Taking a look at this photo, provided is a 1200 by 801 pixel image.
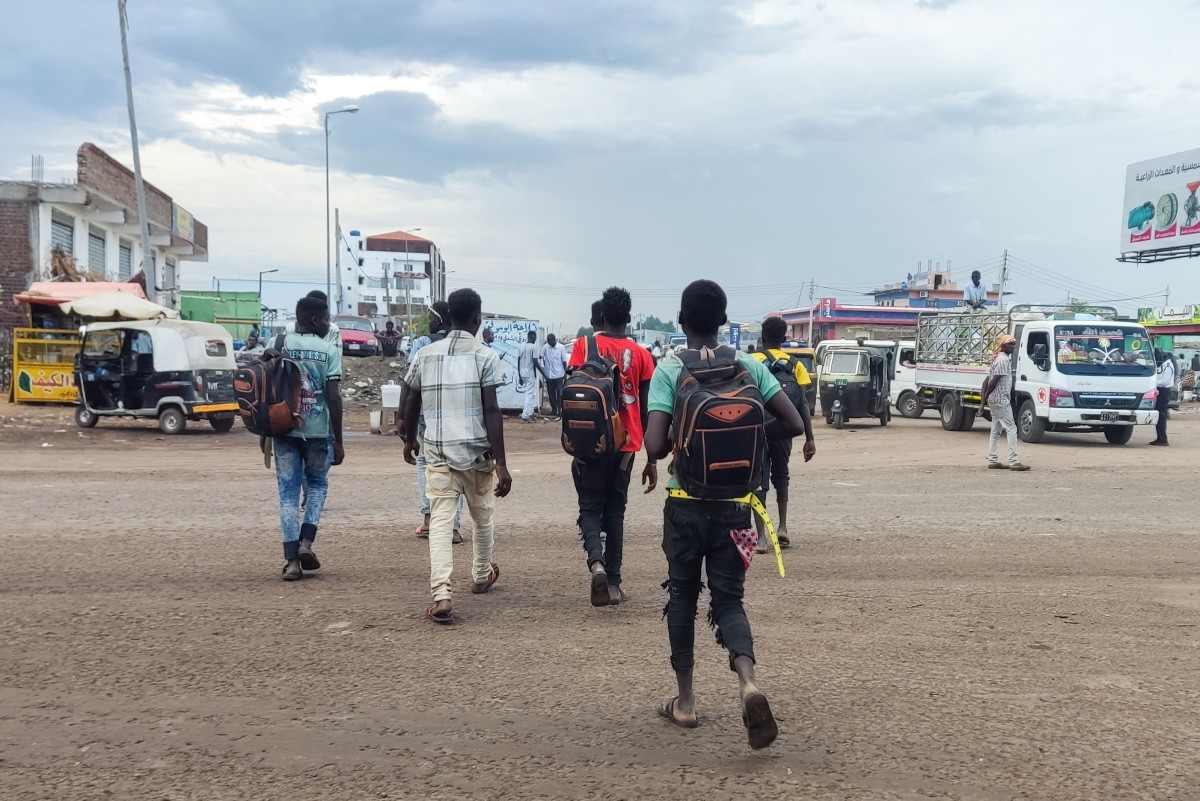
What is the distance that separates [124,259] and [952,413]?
93.2ft

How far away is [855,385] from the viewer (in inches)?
933

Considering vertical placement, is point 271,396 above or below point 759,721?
above

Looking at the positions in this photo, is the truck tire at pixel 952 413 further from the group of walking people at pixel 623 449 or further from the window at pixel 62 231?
the window at pixel 62 231

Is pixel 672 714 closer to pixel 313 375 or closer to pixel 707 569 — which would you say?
pixel 707 569

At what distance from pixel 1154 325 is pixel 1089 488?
50.4 m

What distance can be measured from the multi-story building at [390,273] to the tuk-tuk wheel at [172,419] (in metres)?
92.5

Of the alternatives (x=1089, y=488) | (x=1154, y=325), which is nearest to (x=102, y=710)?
(x=1089, y=488)

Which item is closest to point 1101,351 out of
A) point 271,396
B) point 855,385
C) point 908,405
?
point 855,385

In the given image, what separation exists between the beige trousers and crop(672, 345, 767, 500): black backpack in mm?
2111

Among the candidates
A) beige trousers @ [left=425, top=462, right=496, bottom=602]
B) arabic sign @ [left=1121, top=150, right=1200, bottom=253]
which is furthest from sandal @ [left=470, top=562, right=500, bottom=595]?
arabic sign @ [left=1121, top=150, right=1200, bottom=253]

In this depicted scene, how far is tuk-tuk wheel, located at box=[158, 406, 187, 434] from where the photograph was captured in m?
18.1

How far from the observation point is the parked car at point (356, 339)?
34.9 metres

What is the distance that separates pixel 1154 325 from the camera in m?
56.3

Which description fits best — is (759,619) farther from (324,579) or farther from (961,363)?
(961,363)
